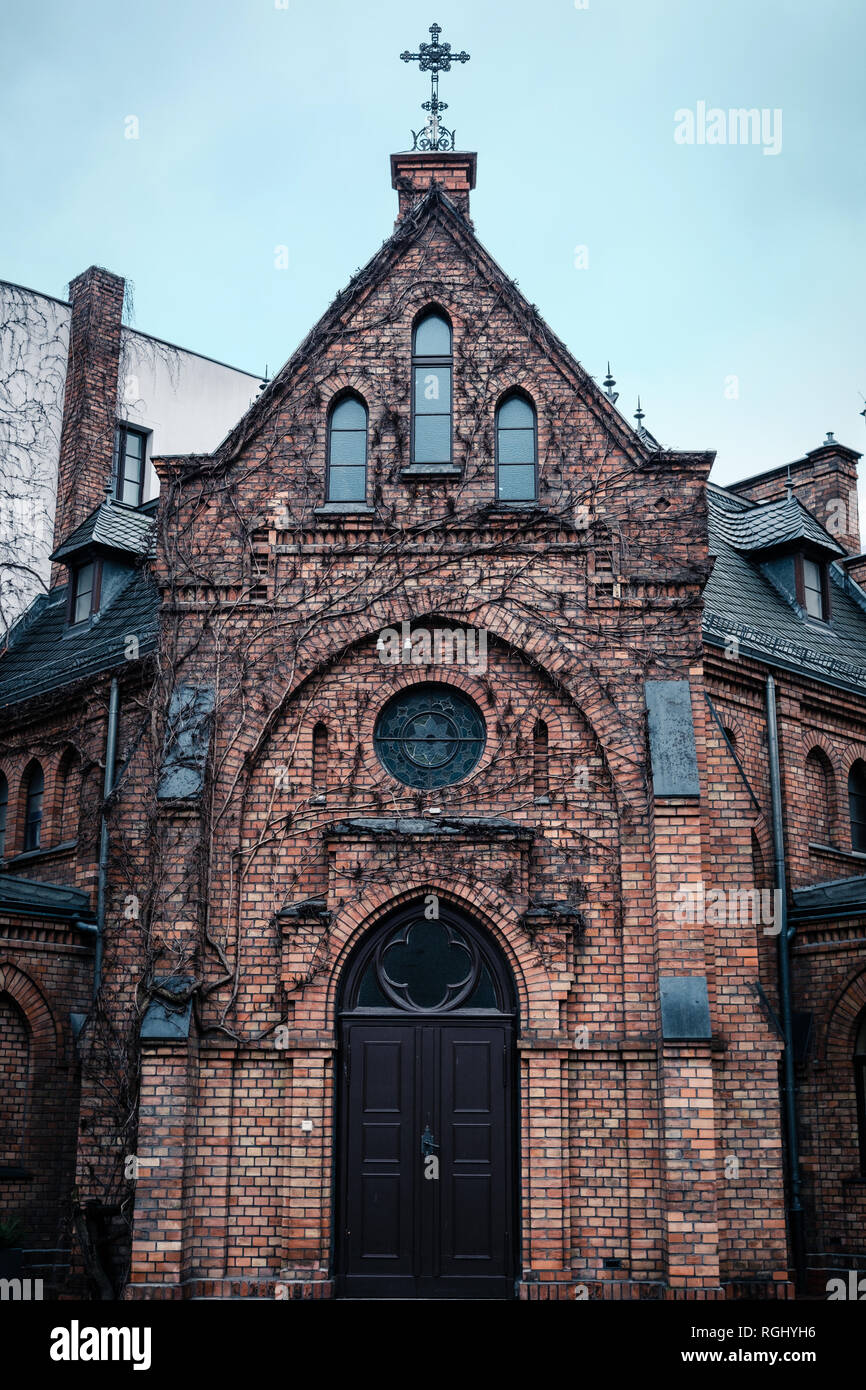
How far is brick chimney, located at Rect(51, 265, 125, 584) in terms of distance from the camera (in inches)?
969

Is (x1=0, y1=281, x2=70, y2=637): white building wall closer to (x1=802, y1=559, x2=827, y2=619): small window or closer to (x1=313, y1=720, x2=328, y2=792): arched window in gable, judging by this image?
(x1=313, y1=720, x2=328, y2=792): arched window in gable

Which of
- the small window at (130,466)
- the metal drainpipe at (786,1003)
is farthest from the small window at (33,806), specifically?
the metal drainpipe at (786,1003)

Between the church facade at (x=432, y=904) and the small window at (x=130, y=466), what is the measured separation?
1084cm

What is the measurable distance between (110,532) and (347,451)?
7.06 m

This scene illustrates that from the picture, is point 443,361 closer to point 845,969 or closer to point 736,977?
point 736,977

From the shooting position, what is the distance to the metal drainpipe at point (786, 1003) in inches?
639

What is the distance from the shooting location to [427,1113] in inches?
531

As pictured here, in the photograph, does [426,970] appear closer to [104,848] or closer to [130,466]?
[104,848]

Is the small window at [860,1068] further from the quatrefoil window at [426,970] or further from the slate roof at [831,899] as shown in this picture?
the quatrefoil window at [426,970]

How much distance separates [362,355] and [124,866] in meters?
5.88

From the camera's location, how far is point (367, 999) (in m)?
13.8

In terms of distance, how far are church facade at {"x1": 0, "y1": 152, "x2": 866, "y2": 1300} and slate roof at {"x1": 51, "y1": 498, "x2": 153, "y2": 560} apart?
5853mm
